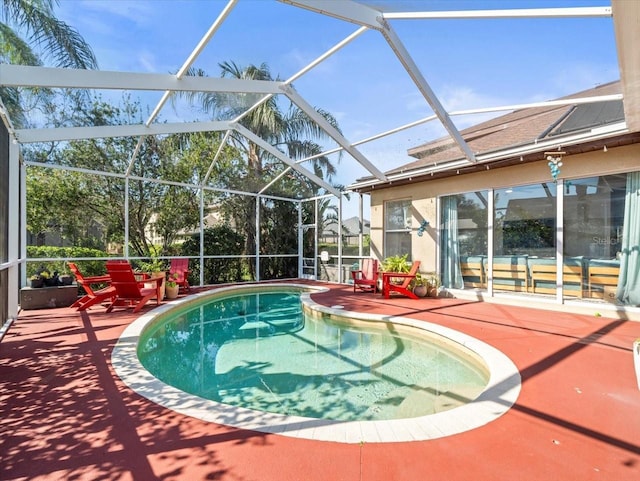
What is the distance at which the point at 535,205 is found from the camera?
25.1 feet

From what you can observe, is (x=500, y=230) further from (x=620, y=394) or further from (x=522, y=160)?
(x=620, y=394)

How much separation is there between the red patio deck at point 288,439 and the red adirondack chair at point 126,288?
2770 mm

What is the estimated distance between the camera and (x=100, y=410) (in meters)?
3.04

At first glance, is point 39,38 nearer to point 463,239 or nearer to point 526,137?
point 463,239

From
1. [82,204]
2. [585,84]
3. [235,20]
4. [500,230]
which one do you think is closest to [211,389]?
[235,20]

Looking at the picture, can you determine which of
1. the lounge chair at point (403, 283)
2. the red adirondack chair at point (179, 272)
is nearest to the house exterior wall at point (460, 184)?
the lounge chair at point (403, 283)

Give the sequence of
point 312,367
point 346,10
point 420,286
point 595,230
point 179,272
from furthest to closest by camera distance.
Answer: point 179,272
point 420,286
point 595,230
point 312,367
point 346,10

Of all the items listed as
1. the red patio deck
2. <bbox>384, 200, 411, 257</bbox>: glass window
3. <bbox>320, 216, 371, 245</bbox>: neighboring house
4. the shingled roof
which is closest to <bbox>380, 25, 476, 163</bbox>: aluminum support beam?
the shingled roof

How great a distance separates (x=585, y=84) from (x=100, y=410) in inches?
363

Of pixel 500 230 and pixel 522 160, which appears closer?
pixel 522 160

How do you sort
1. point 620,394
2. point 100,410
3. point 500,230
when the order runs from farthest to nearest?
point 500,230 → point 620,394 → point 100,410

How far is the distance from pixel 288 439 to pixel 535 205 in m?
7.60

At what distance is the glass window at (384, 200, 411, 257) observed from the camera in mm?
10477

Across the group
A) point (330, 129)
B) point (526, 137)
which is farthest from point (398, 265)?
point (526, 137)
